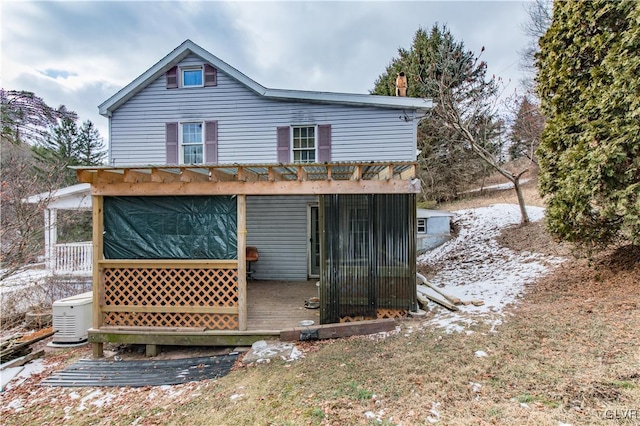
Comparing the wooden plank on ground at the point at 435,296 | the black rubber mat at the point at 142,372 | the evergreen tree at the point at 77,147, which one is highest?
the evergreen tree at the point at 77,147

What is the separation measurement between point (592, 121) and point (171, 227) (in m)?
7.45

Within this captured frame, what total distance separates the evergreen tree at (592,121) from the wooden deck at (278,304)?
5245 mm

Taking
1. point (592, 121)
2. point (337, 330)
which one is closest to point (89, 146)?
point (337, 330)

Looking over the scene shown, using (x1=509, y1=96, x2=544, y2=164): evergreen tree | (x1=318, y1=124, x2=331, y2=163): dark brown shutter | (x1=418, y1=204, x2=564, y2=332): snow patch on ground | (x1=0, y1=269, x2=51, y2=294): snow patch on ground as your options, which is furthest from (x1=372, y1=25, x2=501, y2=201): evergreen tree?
(x1=0, y1=269, x2=51, y2=294): snow patch on ground

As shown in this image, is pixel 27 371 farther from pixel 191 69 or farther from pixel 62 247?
pixel 191 69

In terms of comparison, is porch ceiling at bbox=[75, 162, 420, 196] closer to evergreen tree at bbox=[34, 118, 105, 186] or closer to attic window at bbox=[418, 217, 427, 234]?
attic window at bbox=[418, 217, 427, 234]

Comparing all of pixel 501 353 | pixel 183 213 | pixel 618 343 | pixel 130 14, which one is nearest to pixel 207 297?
pixel 183 213

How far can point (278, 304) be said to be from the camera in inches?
244

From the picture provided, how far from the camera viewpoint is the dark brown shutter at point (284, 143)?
8312mm

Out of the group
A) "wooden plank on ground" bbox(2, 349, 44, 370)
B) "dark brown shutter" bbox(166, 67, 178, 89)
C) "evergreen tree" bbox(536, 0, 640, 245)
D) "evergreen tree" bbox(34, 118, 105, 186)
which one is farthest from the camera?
"evergreen tree" bbox(34, 118, 105, 186)

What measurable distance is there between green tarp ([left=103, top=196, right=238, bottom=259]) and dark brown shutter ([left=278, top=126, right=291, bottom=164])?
3708mm

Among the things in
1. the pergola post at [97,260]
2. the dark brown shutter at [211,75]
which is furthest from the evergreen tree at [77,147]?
the pergola post at [97,260]

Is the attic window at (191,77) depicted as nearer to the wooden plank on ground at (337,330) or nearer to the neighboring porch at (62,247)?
the neighboring porch at (62,247)

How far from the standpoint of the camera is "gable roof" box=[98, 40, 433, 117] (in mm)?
7938
